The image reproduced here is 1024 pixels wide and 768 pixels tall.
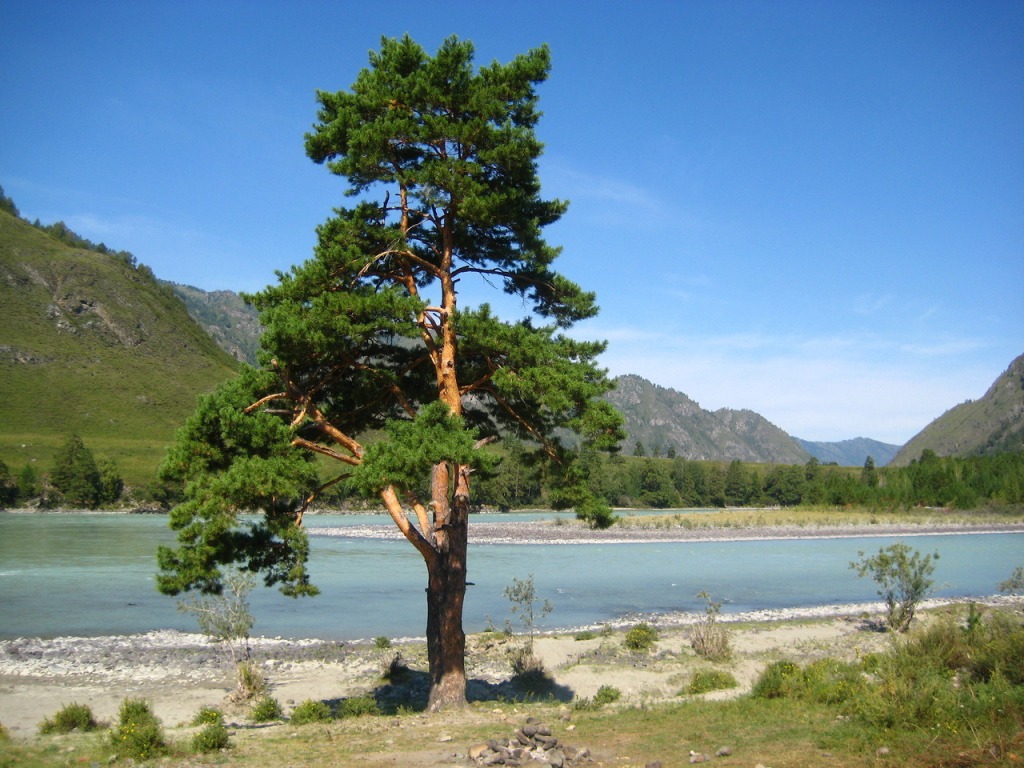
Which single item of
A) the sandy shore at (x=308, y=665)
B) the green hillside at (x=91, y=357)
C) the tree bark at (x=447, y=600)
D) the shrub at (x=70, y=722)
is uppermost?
the green hillside at (x=91, y=357)

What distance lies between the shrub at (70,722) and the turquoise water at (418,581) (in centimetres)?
1082

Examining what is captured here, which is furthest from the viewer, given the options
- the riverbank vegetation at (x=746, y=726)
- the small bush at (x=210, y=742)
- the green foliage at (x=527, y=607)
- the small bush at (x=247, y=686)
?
the green foliage at (x=527, y=607)

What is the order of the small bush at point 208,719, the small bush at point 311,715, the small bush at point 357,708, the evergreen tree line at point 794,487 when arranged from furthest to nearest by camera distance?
the evergreen tree line at point 794,487, the small bush at point 357,708, the small bush at point 311,715, the small bush at point 208,719

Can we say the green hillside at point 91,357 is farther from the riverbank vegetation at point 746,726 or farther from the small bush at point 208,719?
the riverbank vegetation at point 746,726

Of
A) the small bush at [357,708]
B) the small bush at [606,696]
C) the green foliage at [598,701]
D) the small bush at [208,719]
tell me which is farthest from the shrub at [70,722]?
the small bush at [606,696]

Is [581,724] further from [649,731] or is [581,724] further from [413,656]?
[413,656]

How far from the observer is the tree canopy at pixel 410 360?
32.7ft

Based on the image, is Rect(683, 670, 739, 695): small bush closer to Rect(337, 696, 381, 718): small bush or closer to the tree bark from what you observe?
the tree bark

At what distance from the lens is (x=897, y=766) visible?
6.43m

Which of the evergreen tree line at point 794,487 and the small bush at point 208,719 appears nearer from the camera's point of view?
the small bush at point 208,719

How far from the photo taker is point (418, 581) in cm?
3434

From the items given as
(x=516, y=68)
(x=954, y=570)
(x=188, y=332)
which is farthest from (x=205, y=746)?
(x=188, y=332)

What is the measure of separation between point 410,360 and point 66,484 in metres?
91.2

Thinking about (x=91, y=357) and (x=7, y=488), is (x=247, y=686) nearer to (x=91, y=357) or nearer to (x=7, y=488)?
(x=7, y=488)
